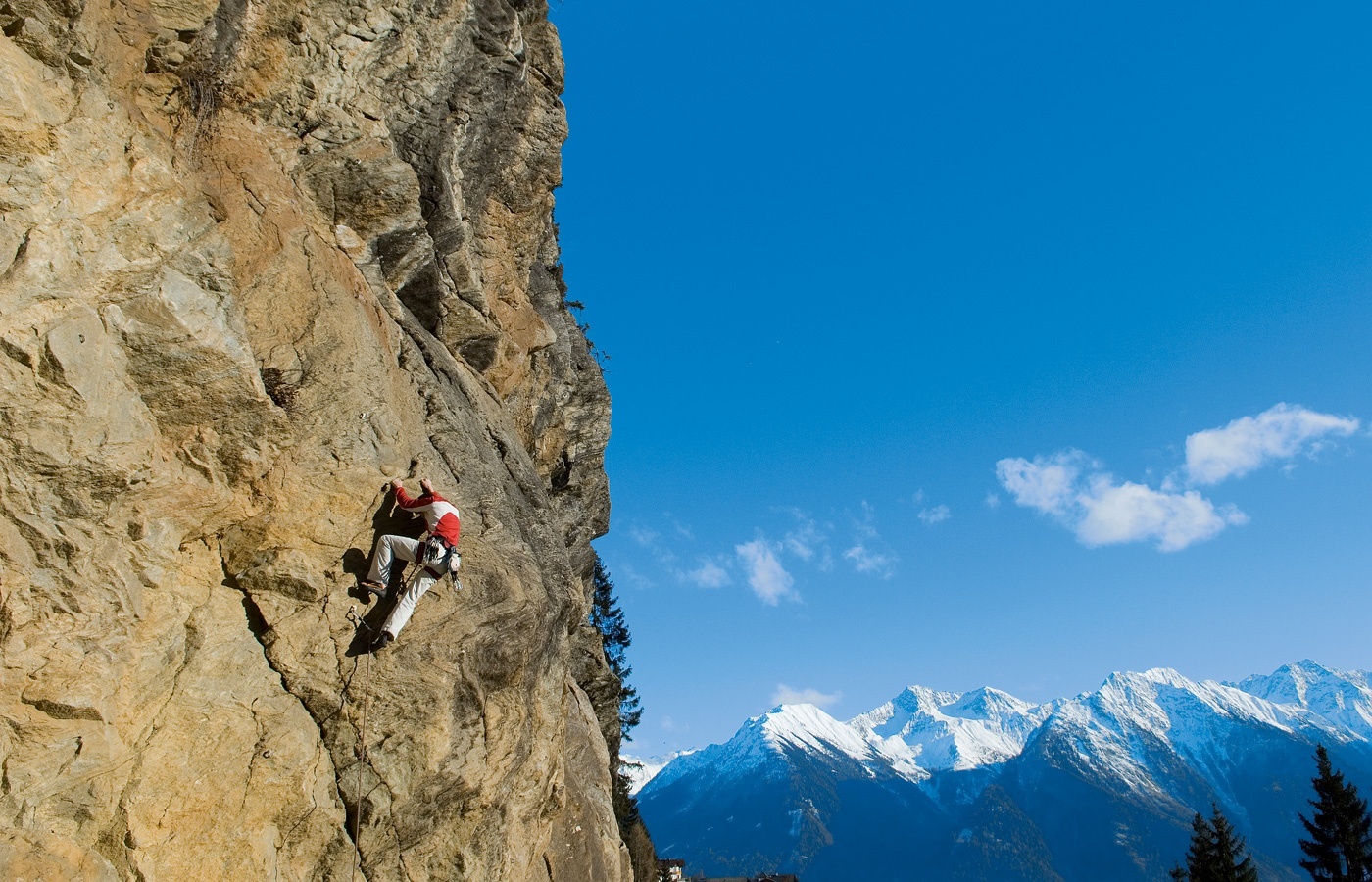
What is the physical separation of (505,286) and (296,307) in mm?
8544

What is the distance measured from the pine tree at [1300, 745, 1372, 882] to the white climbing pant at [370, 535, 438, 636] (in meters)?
49.8

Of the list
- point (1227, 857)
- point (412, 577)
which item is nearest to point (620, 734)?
point (412, 577)

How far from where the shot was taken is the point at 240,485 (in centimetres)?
987

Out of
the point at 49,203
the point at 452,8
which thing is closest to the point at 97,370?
the point at 49,203

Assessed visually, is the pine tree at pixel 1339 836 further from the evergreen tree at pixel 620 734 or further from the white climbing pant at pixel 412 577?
the white climbing pant at pixel 412 577

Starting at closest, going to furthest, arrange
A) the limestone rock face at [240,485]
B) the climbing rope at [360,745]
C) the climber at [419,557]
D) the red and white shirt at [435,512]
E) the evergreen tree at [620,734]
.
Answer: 1. the limestone rock face at [240,485]
2. the climbing rope at [360,745]
3. the climber at [419,557]
4. the red and white shirt at [435,512]
5. the evergreen tree at [620,734]

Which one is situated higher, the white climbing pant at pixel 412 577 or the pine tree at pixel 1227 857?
the white climbing pant at pixel 412 577

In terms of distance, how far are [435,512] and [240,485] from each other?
2.24m

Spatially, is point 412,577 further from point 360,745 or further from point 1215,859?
point 1215,859

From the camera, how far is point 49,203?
863 cm

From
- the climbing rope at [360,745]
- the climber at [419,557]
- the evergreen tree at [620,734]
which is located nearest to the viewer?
the climbing rope at [360,745]

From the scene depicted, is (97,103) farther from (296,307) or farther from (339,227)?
(339,227)

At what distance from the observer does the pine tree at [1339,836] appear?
138 ft

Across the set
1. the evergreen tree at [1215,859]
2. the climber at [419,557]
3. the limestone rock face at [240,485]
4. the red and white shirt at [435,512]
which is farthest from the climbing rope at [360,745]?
the evergreen tree at [1215,859]
